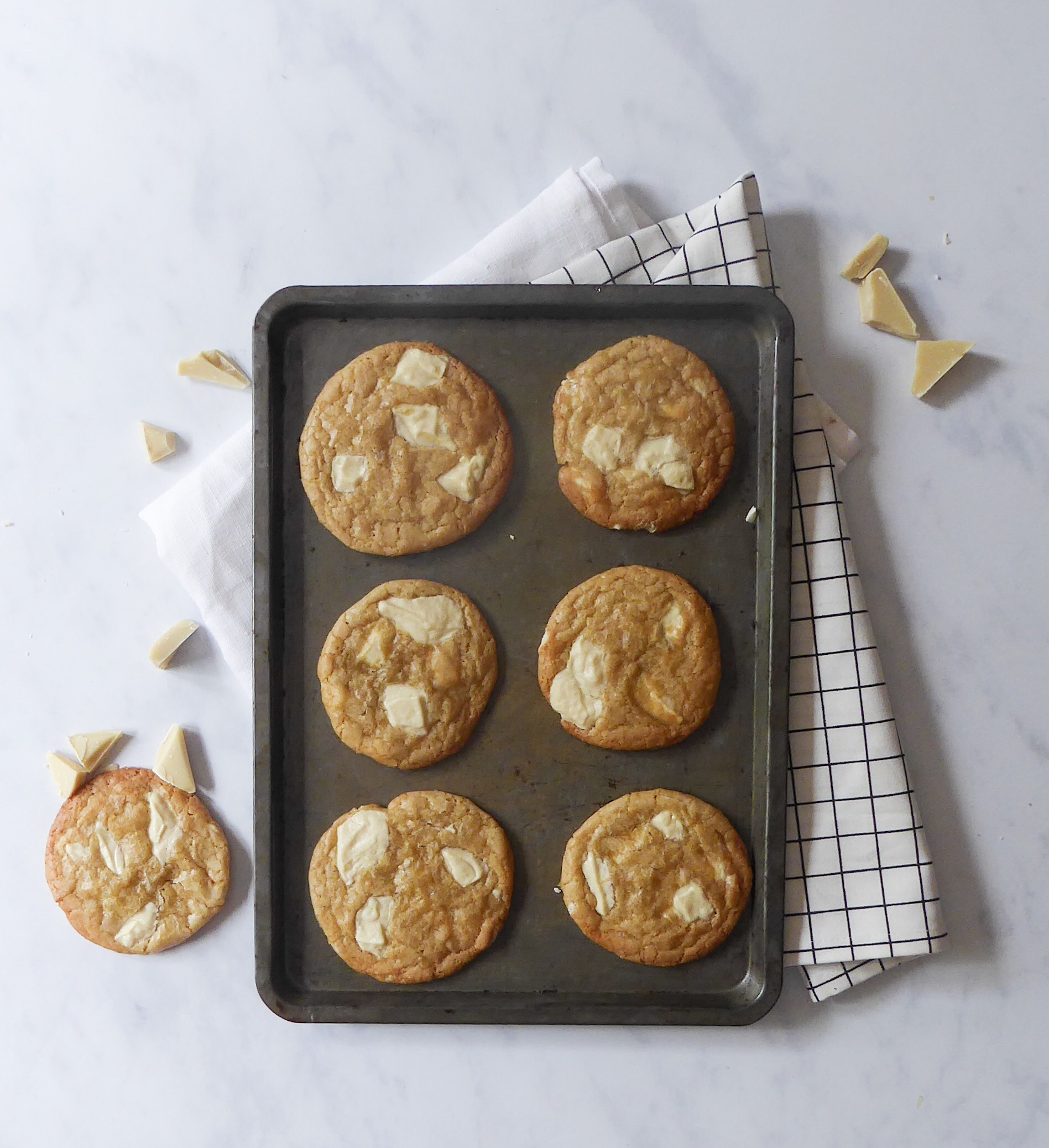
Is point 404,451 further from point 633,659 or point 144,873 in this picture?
point 144,873

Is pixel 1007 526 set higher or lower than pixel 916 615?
higher

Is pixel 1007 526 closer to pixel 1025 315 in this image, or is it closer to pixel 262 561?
pixel 1025 315

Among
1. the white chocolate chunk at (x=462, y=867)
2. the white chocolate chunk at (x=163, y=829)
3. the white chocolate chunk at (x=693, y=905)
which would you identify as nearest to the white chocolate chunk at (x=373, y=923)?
the white chocolate chunk at (x=462, y=867)

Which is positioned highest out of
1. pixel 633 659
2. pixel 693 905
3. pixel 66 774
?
pixel 633 659

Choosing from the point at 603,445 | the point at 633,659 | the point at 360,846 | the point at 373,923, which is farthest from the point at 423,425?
the point at 373,923

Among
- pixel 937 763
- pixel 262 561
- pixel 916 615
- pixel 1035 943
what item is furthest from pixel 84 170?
pixel 1035 943

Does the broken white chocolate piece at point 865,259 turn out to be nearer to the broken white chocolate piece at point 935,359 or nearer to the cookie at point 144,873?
the broken white chocolate piece at point 935,359

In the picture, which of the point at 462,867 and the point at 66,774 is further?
the point at 66,774
